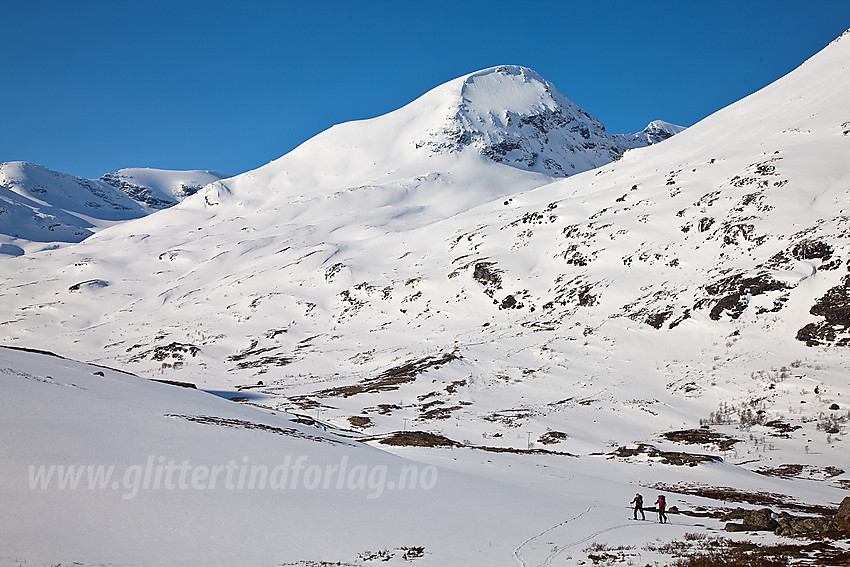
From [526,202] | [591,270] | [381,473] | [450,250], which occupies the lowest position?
[381,473]

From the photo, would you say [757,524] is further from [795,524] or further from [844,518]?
[844,518]

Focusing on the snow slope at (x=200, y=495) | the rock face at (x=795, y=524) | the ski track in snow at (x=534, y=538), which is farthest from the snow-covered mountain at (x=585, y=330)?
the rock face at (x=795, y=524)

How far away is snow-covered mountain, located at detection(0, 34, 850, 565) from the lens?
40062 mm

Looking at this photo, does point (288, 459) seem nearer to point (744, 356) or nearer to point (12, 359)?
point (12, 359)

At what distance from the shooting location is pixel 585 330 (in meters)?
81.0

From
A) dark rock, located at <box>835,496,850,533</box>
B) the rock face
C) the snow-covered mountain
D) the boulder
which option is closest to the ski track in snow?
the snow-covered mountain

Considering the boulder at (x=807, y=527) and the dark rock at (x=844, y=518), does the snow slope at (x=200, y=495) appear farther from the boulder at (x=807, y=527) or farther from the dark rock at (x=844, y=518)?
the dark rock at (x=844, y=518)

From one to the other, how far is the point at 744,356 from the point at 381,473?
51035 millimetres

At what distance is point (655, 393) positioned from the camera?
60156 mm

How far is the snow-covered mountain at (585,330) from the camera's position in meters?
40.1

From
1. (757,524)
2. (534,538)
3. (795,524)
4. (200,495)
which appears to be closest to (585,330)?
(757,524)

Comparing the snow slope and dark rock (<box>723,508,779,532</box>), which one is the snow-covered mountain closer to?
the snow slope

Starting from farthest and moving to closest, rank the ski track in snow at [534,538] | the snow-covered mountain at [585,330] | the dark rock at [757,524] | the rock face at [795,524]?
1. the snow-covered mountain at [585,330]
2. the dark rock at [757,524]
3. the rock face at [795,524]
4. the ski track in snow at [534,538]

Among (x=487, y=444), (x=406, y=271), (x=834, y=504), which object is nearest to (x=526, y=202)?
(x=406, y=271)
